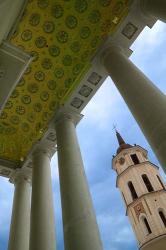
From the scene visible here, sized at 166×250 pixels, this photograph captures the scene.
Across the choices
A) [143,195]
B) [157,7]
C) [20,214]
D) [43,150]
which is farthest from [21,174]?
[143,195]

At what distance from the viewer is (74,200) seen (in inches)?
394

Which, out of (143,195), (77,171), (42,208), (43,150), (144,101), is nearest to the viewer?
(144,101)

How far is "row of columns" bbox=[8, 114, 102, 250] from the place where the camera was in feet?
29.5

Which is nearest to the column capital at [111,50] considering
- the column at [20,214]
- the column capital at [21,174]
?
the column capital at [21,174]

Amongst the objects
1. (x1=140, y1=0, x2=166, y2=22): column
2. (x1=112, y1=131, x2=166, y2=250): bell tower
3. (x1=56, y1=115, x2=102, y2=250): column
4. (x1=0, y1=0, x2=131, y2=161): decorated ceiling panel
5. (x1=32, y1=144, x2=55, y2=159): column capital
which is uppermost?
(x1=112, y1=131, x2=166, y2=250): bell tower

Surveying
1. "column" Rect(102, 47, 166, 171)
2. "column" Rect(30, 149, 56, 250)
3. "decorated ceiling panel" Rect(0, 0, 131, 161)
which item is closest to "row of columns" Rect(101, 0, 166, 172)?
"column" Rect(102, 47, 166, 171)

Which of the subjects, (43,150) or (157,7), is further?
(43,150)

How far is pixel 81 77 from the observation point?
14.8 metres

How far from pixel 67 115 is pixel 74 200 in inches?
241

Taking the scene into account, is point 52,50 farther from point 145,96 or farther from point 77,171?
point 145,96

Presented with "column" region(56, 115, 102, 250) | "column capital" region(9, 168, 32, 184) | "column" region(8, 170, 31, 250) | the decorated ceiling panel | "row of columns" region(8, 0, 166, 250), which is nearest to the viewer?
"row of columns" region(8, 0, 166, 250)

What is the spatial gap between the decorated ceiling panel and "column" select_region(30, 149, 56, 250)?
2262 millimetres

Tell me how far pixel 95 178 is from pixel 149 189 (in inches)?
5439

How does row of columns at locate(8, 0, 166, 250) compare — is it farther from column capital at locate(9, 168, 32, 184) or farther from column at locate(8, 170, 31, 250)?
column capital at locate(9, 168, 32, 184)
